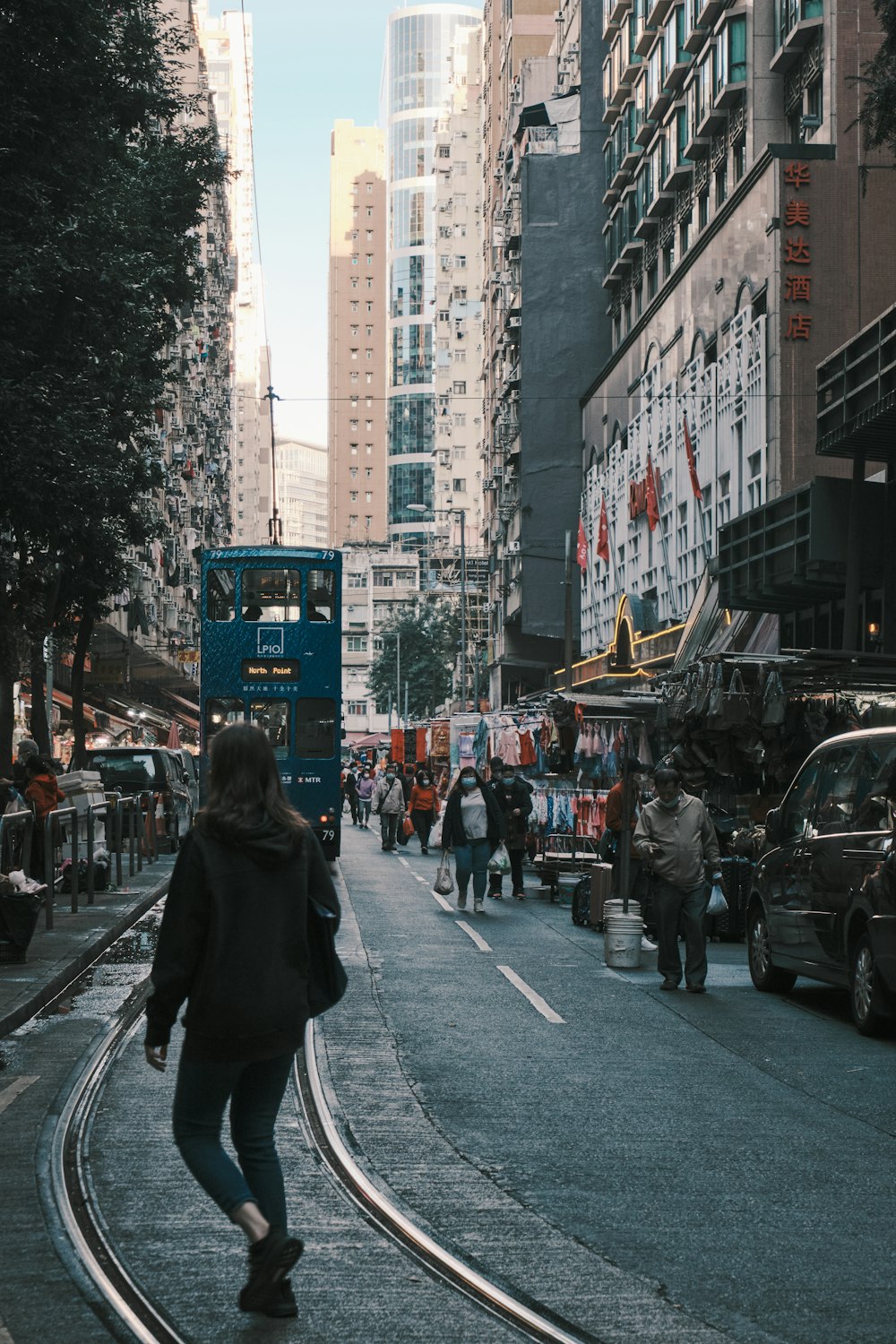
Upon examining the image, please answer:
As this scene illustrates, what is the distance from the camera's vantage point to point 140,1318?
511 cm

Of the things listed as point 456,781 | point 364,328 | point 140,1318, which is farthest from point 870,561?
point 364,328

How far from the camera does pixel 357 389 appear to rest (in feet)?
618

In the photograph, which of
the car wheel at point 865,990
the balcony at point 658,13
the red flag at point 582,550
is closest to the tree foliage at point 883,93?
the car wheel at point 865,990

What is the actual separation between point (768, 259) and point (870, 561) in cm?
820

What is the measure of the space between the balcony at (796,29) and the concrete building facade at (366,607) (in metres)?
124

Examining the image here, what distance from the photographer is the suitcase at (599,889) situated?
60.5 ft

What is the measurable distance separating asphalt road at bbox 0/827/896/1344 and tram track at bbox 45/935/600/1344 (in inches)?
2.4

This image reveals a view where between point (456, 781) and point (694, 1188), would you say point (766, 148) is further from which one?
point (694, 1188)

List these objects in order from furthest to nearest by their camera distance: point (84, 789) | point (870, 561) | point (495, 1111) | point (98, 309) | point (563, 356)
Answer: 1. point (563, 356)
2. point (870, 561)
3. point (84, 789)
4. point (98, 309)
5. point (495, 1111)

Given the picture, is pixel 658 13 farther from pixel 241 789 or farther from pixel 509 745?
pixel 241 789

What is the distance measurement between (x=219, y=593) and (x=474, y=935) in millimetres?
9916

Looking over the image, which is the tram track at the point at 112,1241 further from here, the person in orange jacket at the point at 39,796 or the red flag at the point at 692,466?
the red flag at the point at 692,466

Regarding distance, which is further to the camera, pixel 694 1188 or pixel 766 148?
pixel 766 148

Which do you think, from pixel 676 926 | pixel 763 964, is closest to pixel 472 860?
pixel 676 926
